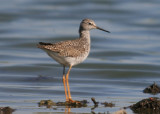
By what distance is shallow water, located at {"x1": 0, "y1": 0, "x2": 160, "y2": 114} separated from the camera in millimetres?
9523

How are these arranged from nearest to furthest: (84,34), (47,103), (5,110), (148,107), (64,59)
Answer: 1. (5,110)
2. (148,107)
3. (47,103)
4. (64,59)
5. (84,34)

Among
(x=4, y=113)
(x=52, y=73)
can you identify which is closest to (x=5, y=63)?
(x=52, y=73)

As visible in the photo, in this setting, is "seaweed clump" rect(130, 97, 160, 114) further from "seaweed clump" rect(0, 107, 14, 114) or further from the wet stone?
"seaweed clump" rect(0, 107, 14, 114)

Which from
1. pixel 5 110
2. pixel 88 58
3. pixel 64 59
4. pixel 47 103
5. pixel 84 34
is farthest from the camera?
pixel 88 58

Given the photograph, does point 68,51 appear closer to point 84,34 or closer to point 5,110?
point 84,34

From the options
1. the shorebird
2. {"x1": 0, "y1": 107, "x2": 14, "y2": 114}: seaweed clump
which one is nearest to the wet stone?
the shorebird

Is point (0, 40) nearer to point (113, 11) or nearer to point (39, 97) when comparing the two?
point (113, 11)

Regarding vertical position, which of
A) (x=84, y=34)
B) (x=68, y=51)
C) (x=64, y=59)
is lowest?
(x=64, y=59)

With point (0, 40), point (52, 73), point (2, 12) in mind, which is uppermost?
point (2, 12)

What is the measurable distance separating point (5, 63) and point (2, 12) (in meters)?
6.79

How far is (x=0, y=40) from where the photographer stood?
16312mm

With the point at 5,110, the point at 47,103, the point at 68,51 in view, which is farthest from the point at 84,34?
the point at 5,110

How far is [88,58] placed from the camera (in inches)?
560

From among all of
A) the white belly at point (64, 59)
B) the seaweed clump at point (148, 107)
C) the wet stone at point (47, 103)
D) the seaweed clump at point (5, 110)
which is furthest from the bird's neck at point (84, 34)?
the seaweed clump at point (5, 110)
